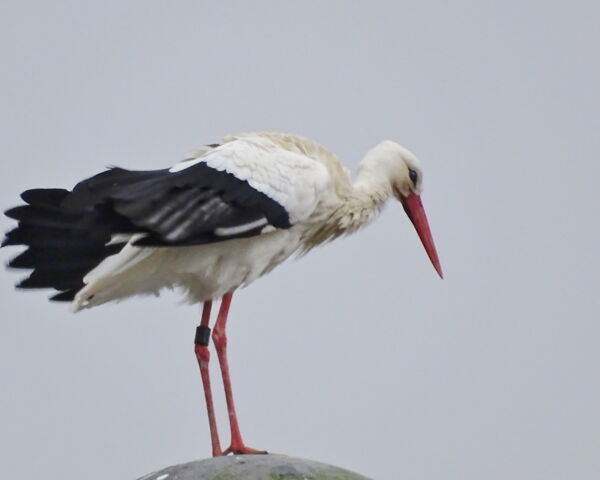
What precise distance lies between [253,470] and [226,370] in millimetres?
2547

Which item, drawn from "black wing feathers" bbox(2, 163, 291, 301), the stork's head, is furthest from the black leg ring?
the stork's head

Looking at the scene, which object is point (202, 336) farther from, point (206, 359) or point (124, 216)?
point (124, 216)

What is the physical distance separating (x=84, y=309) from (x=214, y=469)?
2.87m

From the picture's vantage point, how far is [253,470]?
29.3 ft

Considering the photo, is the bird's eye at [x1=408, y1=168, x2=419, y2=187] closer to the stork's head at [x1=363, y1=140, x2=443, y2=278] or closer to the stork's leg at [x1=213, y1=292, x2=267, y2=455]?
the stork's head at [x1=363, y1=140, x2=443, y2=278]

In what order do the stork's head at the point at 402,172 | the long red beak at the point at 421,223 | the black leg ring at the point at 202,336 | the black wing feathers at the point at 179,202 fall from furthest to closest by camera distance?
the long red beak at the point at 421,223
the stork's head at the point at 402,172
the black leg ring at the point at 202,336
the black wing feathers at the point at 179,202

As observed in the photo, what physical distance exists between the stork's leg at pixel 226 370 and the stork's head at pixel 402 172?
1.78m

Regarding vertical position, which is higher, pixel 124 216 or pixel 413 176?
pixel 413 176

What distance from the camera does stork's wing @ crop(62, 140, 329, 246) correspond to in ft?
35.0

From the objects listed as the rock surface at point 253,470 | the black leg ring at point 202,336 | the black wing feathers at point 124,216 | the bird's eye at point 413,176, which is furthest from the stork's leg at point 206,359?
the bird's eye at point 413,176

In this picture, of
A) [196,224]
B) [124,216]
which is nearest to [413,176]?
[196,224]

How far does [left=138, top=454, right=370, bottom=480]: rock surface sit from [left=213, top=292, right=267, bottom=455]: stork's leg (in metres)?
1.60

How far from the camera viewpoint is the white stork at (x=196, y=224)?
10820mm

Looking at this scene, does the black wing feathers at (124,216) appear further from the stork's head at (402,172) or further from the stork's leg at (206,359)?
the stork's head at (402,172)
